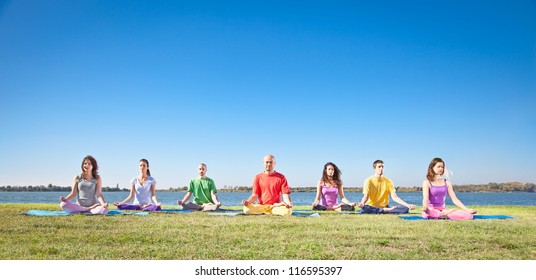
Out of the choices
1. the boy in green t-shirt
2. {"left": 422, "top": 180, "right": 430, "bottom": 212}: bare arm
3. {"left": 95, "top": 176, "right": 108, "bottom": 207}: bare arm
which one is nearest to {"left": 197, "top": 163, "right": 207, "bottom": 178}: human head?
the boy in green t-shirt

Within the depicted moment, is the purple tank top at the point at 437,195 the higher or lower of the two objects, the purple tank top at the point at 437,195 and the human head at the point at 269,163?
the lower

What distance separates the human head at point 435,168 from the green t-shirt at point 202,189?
4.77 meters

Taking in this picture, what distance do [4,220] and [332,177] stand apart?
669 cm

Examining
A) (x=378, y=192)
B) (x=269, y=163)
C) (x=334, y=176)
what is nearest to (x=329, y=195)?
(x=334, y=176)

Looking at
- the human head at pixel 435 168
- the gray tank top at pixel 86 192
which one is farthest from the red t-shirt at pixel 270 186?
the gray tank top at pixel 86 192

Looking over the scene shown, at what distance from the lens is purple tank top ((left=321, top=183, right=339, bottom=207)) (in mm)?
10422

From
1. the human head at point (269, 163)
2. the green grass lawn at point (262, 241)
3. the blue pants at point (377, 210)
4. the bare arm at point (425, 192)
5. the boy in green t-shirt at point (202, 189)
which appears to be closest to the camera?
the green grass lawn at point (262, 241)

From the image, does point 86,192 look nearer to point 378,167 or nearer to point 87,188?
point 87,188

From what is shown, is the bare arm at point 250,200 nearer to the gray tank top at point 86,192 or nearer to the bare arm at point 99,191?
the bare arm at point 99,191

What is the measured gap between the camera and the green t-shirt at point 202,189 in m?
10.3

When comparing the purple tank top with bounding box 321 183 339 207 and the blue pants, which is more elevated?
the purple tank top with bounding box 321 183 339 207

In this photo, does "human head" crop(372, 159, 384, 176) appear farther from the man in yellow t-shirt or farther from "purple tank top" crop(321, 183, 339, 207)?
"purple tank top" crop(321, 183, 339, 207)

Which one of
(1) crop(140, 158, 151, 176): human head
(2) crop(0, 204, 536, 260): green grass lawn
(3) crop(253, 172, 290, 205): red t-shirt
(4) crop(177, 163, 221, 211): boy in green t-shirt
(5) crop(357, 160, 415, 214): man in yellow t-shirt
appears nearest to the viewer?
(2) crop(0, 204, 536, 260): green grass lawn

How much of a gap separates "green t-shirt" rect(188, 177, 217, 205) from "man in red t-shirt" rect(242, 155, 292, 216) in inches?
78.7
